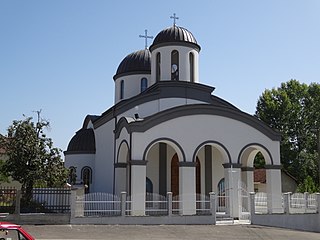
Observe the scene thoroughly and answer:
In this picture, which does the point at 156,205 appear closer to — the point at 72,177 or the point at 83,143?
the point at 72,177

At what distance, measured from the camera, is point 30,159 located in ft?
71.5

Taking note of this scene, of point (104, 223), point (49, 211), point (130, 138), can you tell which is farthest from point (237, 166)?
point (49, 211)

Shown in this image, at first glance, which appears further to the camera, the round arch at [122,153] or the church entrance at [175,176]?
the church entrance at [175,176]

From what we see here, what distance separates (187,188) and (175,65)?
8.58m

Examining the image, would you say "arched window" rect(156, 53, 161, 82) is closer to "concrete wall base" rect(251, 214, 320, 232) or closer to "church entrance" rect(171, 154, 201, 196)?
"church entrance" rect(171, 154, 201, 196)

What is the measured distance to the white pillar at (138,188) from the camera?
20.8 m

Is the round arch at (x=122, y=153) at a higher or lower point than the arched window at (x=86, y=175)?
higher

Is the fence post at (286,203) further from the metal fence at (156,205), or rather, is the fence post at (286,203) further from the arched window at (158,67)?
the arched window at (158,67)

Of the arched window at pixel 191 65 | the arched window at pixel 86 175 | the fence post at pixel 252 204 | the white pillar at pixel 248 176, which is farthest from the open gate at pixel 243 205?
the arched window at pixel 86 175

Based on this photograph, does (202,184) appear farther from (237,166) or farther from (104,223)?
(104,223)

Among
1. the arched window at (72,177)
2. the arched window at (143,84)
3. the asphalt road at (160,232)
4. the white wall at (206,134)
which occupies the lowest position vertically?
the asphalt road at (160,232)

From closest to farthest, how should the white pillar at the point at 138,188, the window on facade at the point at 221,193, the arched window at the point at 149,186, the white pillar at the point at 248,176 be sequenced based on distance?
the white pillar at the point at 138,188 < the window on facade at the point at 221,193 < the arched window at the point at 149,186 < the white pillar at the point at 248,176

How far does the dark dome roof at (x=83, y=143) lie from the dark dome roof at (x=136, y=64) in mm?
4921

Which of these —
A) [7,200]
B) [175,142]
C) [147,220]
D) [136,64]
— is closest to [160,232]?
[147,220]
